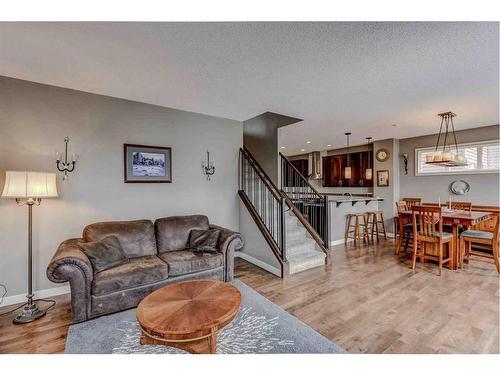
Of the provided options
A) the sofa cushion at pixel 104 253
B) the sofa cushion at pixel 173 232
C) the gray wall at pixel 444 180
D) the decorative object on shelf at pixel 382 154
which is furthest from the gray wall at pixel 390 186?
the sofa cushion at pixel 104 253

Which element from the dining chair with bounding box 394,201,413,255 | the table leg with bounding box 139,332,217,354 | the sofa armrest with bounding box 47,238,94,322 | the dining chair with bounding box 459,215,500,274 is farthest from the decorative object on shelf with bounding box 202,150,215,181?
the dining chair with bounding box 459,215,500,274

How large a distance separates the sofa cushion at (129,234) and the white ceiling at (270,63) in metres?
1.77

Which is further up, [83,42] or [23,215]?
[83,42]

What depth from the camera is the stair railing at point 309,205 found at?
15.1ft

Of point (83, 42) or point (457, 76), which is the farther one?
point (457, 76)

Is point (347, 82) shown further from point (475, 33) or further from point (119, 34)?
point (119, 34)

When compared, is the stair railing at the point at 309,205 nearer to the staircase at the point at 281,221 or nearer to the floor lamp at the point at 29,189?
the staircase at the point at 281,221

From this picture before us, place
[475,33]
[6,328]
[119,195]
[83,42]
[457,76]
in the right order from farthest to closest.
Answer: [119,195]
[457,76]
[6,328]
[83,42]
[475,33]

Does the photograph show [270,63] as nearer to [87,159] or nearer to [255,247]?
[87,159]

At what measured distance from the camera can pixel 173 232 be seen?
341cm

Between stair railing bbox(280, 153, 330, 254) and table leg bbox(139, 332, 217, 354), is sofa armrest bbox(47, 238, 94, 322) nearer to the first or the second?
table leg bbox(139, 332, 217, 354)

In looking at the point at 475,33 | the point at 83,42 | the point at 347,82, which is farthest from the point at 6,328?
the point at 475,33
